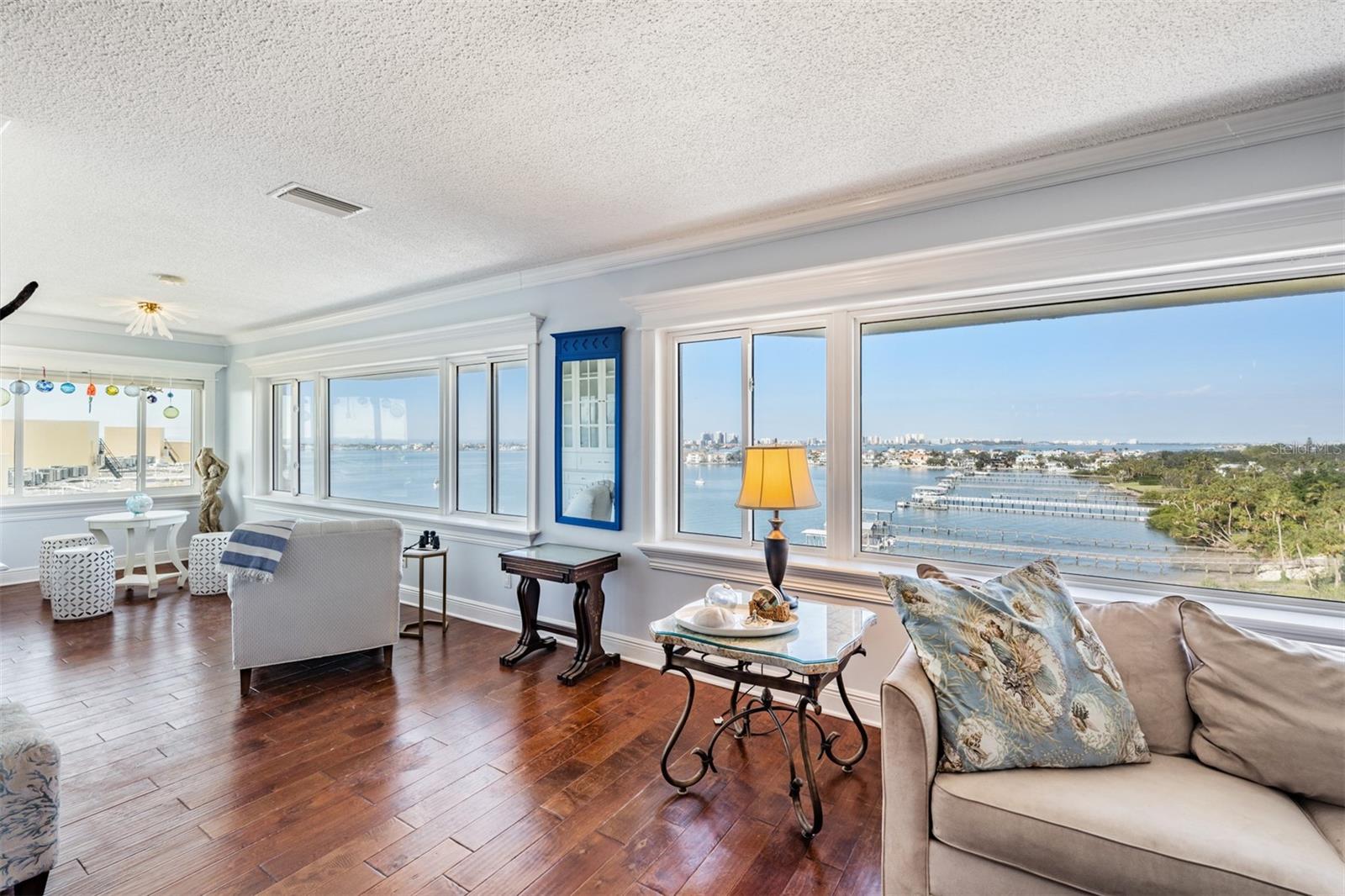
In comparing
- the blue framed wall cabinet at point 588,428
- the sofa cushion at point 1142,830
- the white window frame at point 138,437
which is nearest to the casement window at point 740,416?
the blue framed wall cabinet at point 588,428

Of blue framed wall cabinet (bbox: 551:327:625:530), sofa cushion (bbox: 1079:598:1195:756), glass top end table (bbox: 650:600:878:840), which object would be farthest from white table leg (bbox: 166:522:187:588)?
sofa cushion (bbox: 1079:598:1195:756)

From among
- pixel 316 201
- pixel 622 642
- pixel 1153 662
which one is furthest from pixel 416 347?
pixel 1153 662

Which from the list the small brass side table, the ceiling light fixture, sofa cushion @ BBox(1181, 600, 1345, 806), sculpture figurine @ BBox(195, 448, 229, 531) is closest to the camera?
sofa cushion @ BBox(1181, 600, 1345, 806)

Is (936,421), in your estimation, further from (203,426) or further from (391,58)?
(203,426)

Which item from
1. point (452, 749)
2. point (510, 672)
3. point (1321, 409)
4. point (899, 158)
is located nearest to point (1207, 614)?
point (1321, 409)

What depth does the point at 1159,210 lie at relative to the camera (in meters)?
2.31

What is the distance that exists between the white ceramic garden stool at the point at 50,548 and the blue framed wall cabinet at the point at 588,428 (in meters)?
3.82

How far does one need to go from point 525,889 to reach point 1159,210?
126 inches

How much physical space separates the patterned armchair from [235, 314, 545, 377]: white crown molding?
9.86ft

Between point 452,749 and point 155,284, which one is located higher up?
point 155,284

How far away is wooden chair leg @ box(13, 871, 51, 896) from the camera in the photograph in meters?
1.73

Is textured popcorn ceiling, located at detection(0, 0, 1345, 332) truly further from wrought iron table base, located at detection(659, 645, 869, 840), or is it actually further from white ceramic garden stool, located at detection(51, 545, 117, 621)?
white ceramic garden stool, located at detection(51, 545, 117, 621)

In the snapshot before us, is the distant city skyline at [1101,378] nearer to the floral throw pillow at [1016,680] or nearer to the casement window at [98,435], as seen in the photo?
the floral throw pillow at [1016,680]

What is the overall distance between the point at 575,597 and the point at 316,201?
2419 mm
